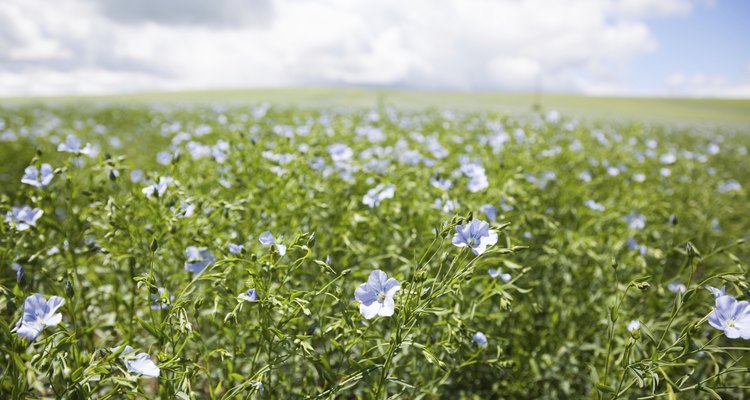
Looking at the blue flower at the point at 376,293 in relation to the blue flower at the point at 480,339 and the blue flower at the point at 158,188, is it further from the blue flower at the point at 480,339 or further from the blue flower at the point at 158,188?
the blue flower at the point at 158,188

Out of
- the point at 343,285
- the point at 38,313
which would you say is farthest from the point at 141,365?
the point at 343,285

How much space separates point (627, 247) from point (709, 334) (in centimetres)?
77

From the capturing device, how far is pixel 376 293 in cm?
138

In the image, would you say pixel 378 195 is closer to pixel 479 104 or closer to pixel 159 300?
pixel 159 300

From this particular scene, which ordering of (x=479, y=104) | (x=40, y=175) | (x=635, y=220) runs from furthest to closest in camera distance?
1. (x=479, y=104)
2. (x=635, y=220)
3. (x=40, y=175)

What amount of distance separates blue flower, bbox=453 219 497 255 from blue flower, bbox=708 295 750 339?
66 cm

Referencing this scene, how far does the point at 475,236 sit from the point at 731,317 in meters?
0.81

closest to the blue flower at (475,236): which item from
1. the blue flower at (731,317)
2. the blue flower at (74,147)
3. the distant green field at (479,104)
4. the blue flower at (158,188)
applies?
the blue flower at (731,317)

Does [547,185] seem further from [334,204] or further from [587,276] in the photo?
[334,204]

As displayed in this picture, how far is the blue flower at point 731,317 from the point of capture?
1.27m

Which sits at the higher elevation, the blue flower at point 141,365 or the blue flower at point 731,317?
the blue flower at point 731,317

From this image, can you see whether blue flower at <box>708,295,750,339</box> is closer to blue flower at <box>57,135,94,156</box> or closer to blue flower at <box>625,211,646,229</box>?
blue flower at <box>625,211,646,229</box>

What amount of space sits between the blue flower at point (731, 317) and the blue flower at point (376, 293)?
0.93m

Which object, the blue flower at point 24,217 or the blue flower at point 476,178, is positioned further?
the blue flower at point 476,178
